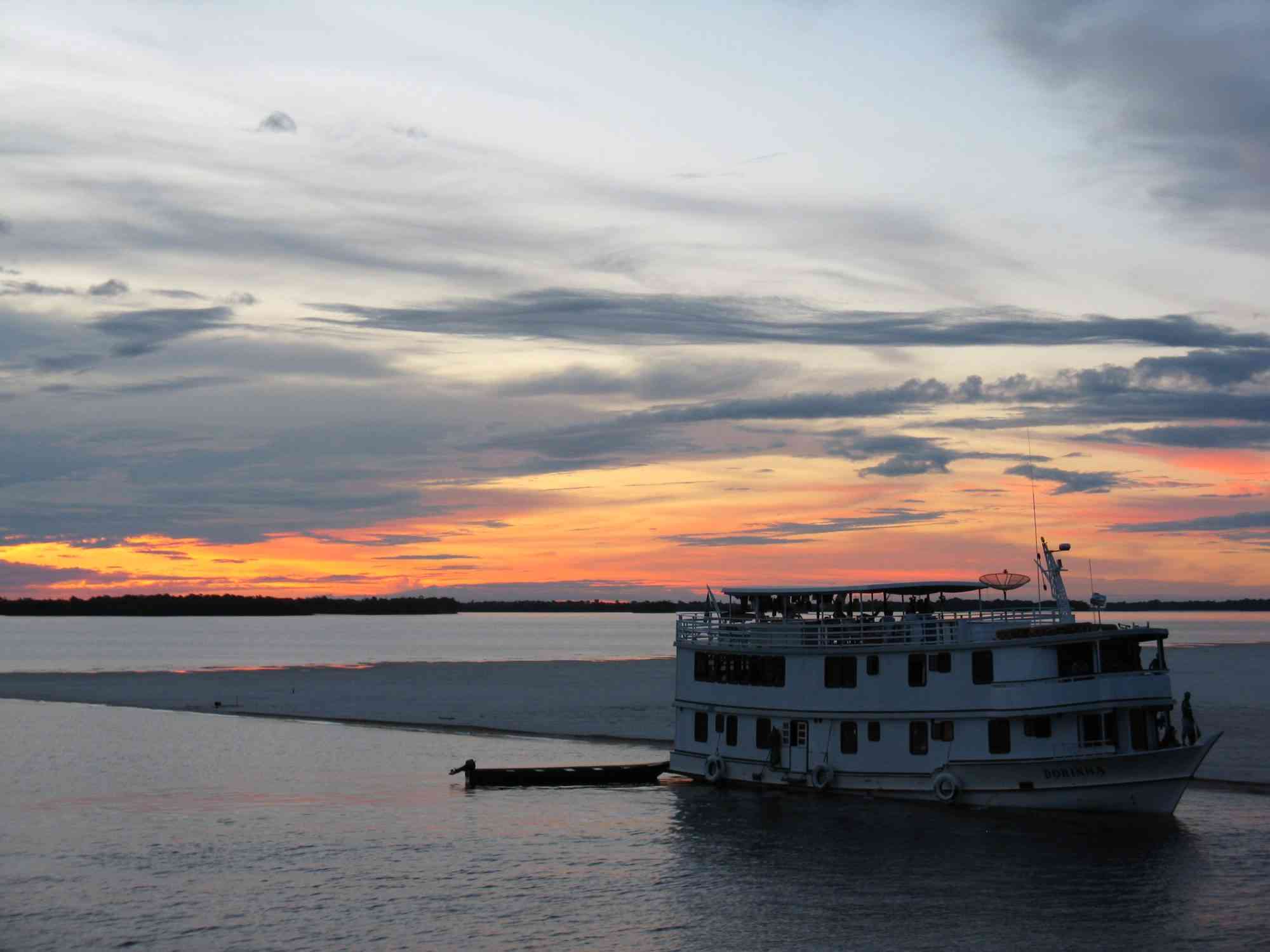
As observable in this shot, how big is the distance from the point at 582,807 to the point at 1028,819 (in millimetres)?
15997

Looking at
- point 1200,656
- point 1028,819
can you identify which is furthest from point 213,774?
point 1200,656

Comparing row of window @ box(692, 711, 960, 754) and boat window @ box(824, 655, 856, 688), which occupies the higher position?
boat window @ box(824, 655, 856, 688)

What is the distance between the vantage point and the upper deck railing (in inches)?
1859

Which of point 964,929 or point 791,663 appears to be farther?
point 791,663

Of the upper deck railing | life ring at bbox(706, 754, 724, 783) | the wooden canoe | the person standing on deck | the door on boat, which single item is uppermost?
the upper deck railing

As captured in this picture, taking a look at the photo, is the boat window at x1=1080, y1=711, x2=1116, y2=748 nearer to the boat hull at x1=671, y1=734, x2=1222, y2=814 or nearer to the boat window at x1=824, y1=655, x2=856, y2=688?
the boat hull at x1=671, y1=734, x2=1222, y2=814

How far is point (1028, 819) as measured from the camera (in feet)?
147

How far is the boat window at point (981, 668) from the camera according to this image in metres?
45.7

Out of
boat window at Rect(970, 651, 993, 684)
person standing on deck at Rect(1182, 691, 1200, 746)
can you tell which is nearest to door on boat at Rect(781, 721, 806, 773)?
boat window at Rect(970, 651, 993, 684)

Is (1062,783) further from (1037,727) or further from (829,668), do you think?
(829,668)

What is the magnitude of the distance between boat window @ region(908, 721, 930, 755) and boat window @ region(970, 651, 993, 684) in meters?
2.65

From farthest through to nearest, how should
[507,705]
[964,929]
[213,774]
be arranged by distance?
1. [507,705]
2. [213,774]
3. [964,929]

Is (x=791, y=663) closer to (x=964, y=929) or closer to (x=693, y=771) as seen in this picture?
→ (x=693, y=771)

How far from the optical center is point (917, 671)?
155 feet
